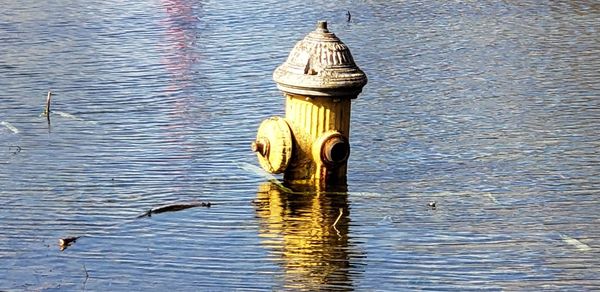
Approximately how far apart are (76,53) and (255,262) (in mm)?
7462


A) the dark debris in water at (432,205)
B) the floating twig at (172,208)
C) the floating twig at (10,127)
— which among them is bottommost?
the floating twig at (10,127)

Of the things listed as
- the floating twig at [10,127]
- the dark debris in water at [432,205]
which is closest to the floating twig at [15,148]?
the floating twig at [10,127]

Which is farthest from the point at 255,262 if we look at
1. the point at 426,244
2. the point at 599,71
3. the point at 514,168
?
the point at 599,71

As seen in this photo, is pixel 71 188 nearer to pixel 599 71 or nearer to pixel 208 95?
pixel 208 95

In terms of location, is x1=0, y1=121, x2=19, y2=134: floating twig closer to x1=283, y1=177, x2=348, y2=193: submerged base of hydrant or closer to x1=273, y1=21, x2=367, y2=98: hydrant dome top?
x1=283, y1=177, x2=348, y2=193: submerged base of hydrant

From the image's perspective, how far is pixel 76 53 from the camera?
1373 centimetres

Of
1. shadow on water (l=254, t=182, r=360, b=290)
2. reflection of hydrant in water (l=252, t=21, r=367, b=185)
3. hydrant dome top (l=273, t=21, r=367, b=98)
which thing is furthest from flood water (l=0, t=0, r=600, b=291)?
hydrant dome top (l=273, t=21, r=367, b=98)

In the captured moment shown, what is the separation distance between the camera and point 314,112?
8180mm

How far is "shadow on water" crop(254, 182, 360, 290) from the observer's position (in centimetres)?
661

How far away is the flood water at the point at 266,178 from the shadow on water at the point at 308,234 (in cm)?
2

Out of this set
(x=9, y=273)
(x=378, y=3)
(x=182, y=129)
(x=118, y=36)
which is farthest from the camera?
(x=378, y=3)

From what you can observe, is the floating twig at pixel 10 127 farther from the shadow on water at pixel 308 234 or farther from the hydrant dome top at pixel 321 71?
the hydrant dome top at pixel 321 71

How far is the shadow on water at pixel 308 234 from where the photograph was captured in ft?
21.7

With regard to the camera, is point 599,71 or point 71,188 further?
point 599,71
